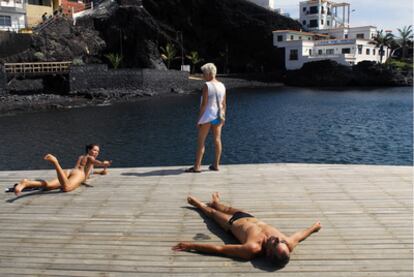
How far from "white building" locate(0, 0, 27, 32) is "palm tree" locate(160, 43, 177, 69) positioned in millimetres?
23045

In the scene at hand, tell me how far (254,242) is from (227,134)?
Result: 71.3 feet

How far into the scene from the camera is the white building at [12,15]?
2215 inches

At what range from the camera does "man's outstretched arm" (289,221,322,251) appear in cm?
487

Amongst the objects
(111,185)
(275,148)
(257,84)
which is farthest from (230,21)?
(111,185)

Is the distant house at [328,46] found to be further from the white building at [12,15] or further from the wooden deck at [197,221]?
the wooden deck at [197,221]

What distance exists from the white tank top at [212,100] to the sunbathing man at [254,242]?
3196 millimetres

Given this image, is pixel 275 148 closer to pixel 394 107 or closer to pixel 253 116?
pixel 253 116

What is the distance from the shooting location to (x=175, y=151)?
21234 mm

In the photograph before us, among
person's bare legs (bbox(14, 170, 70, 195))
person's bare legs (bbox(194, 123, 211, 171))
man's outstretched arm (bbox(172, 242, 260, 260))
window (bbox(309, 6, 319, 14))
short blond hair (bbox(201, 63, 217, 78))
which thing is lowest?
man's outstretched arm (bbox(172, 242, 260, 260))

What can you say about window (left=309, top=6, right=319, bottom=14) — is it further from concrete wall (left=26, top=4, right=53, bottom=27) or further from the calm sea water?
concrete wall (left=26, top=4, right=53, bottom=27)

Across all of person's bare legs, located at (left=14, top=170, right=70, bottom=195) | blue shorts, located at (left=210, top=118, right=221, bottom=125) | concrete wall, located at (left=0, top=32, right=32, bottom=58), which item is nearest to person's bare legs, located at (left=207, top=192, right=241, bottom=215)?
blue shorts, located at (left=210, top=118, right=221, bottom=125)

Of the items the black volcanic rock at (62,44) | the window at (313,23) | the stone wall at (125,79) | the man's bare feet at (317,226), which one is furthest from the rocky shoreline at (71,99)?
the window at (313,23)

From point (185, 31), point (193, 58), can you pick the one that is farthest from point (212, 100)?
point (185, 31)

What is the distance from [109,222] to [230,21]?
78083 mm
